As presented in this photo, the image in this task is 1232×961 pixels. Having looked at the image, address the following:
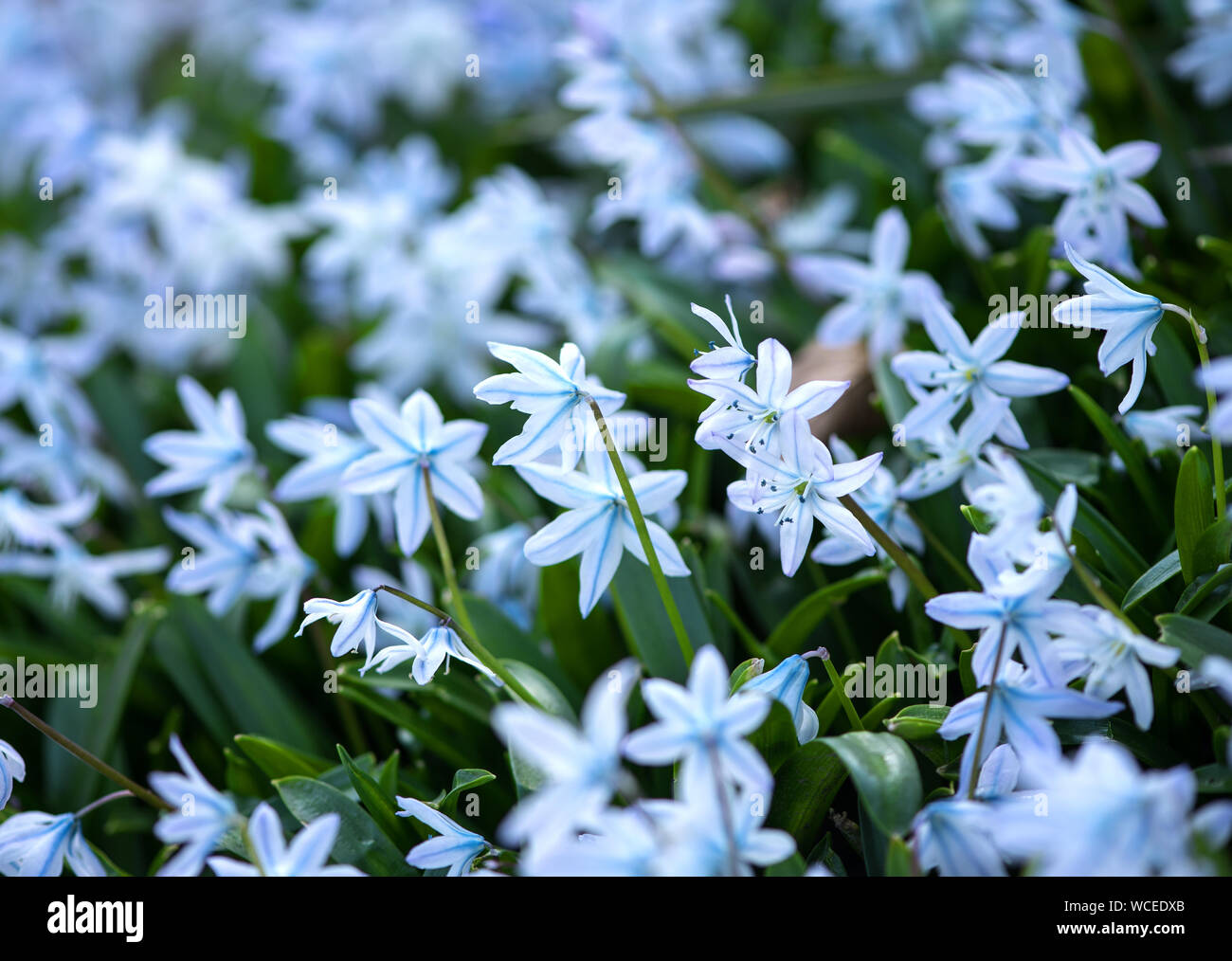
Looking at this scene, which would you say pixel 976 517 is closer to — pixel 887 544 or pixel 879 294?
pixel 887 544

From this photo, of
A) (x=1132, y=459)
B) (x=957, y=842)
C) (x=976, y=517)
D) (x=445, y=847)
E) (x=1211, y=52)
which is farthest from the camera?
(x=1211, y=52)

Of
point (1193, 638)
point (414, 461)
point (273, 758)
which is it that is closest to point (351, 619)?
point (414, 461)

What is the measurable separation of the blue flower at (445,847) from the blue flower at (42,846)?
0.37 metres

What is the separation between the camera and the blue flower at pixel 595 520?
106 cm

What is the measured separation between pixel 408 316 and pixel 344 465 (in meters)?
0.71

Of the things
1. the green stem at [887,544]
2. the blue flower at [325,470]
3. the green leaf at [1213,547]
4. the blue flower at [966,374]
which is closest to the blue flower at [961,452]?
the blue flower at [966,374]

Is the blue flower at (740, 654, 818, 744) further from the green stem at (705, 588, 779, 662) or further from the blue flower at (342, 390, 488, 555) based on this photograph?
the blue flower at (342, 390, 488, 555)

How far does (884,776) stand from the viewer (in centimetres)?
95

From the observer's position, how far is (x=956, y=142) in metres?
1.91

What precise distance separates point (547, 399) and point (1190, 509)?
696 mm

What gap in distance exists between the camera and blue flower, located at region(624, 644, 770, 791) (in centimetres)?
76

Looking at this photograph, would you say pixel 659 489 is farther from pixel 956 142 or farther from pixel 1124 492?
pixel 956 142
